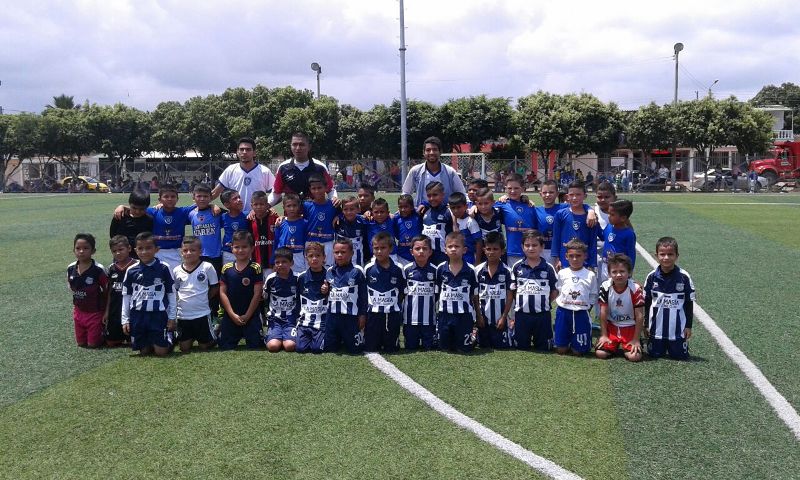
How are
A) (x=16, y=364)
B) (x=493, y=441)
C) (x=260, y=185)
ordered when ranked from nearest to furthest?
(x=493, y=441), (x=16, y=364), (x=260, y=185)

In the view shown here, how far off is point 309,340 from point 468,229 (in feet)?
7.06

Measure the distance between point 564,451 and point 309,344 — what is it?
2979 mm

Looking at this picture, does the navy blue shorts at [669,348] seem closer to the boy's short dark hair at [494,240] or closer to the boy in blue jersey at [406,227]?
the boy's short dark hair at [494,240]

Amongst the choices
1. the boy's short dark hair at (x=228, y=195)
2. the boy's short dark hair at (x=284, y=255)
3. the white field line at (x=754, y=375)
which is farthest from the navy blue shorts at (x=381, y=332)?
the white field line at (x=754, y=375)

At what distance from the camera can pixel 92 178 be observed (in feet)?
159

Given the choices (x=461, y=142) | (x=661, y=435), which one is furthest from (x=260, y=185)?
(x=461, y=142)

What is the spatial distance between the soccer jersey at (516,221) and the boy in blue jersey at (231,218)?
296 cm

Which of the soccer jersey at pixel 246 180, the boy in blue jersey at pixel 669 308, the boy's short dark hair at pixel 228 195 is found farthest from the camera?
the soccer jersey at pixel 246 180

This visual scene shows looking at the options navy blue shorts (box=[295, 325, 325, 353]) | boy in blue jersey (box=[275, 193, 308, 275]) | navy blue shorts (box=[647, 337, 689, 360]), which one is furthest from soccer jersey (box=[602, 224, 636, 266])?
boy in blue jersey (box=[275, 193, 308, 275])

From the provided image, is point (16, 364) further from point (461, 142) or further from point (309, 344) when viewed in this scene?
point (461, 142)

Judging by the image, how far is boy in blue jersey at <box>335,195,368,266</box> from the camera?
24.8ft

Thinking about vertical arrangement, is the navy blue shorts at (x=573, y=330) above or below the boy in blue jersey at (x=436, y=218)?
below

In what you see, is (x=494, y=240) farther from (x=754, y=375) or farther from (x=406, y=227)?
(x=754, y=375)

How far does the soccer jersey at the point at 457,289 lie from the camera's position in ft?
21.2
